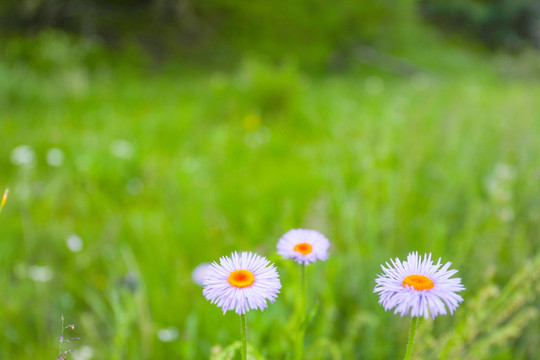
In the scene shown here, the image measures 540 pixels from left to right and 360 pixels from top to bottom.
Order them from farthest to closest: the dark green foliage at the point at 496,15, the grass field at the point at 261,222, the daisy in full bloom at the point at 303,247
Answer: the dark green foliage at the point at 496,15, the grass field at the point at 261,222, the daisy in full bloom at the point at 303,247

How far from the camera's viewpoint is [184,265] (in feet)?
5.77

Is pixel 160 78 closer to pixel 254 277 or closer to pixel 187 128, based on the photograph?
pixel 187 128

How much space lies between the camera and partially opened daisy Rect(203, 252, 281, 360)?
0.43 meters

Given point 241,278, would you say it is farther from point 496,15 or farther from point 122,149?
point 496,15

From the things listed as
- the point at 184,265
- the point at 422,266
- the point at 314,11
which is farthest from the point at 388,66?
the point at 422,266

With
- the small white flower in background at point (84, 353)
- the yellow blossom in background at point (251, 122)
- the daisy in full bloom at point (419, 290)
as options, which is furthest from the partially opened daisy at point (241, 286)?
the yellow blossom in background at point (251, 122)

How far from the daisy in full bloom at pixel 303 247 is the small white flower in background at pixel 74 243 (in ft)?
5.05

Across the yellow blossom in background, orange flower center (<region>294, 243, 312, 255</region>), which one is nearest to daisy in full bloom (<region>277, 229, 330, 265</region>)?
orange flower center (<region>294, 243, 312, 255</region>)

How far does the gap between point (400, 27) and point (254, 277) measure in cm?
1111

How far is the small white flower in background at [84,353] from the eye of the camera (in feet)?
4.21

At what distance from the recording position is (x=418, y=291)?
1.40 ft

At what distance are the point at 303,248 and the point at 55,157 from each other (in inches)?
109

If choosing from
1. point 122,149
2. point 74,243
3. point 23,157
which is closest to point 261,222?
point 74,243

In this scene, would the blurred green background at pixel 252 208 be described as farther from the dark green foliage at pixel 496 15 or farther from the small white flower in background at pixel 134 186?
the dark green foliage at pixel 496 15
